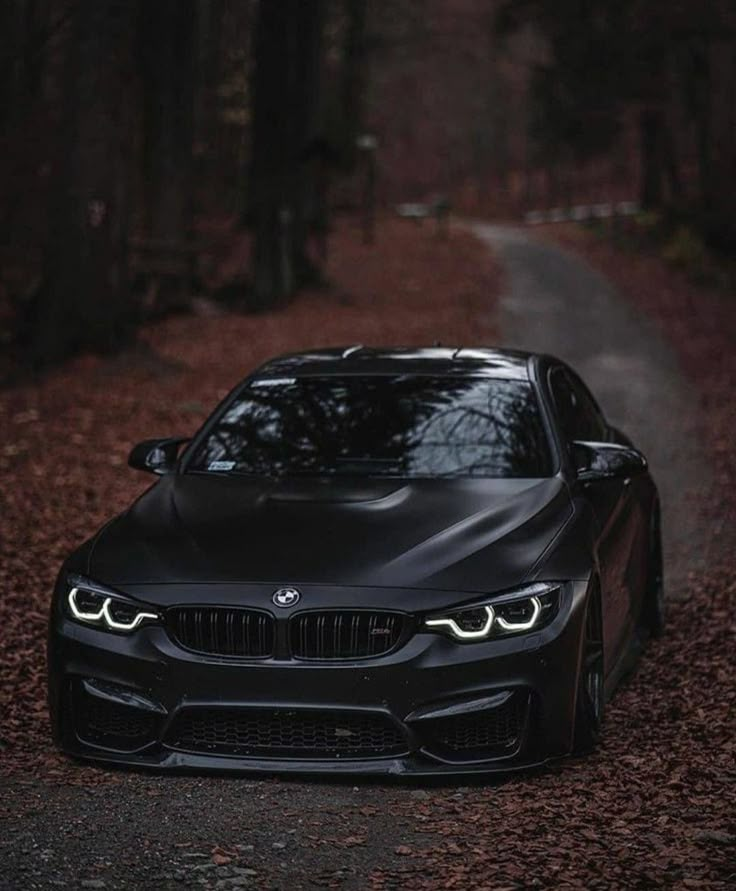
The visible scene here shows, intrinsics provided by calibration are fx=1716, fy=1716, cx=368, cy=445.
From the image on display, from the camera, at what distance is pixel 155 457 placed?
7.71 meters

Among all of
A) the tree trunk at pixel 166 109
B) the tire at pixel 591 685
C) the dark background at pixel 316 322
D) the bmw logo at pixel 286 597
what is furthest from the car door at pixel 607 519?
the tree trunk at pixel 166 109

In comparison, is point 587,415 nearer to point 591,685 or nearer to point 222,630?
point 591,685

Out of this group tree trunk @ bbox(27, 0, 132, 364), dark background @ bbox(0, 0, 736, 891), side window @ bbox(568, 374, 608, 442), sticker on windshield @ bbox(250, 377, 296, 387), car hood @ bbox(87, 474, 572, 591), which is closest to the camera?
dark background @ bbox(0, 0, 736, 891)

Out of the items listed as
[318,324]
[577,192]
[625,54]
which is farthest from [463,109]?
Result: [318,324]

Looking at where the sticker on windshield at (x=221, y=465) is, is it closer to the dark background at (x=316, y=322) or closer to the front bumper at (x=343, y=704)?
the dark background at (x=316, y=322)

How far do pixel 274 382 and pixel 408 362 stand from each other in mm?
640

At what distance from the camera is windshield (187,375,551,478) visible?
7367 mm

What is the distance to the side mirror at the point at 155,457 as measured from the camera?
768cm

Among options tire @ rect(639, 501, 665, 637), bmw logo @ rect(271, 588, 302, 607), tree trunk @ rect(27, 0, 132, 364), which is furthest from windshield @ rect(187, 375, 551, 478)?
tree trunk @ rect(27, 0, 132, 364)

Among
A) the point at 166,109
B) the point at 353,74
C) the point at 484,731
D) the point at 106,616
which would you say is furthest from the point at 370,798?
the point at 353,74

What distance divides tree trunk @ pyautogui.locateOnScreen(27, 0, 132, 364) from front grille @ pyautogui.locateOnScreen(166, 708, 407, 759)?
517 inches

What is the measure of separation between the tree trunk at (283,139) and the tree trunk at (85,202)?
8.44m

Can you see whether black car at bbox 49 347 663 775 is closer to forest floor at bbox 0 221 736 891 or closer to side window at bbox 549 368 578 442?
forest floor at bbox 0 221 736 891

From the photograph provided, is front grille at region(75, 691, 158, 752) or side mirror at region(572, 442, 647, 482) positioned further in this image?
side mirror at region(572, 442, 647, 482)
